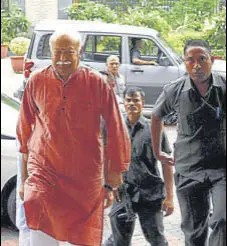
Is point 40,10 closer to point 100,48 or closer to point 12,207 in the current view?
point 100,48

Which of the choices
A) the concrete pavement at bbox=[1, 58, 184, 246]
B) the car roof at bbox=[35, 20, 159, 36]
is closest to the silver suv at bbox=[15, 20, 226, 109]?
the car roof at bbox=[35, 20, 159, 36]

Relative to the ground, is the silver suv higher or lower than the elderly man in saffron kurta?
higher

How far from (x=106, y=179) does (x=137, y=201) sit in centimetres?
14

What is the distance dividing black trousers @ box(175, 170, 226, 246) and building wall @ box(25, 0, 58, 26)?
2.30 ft

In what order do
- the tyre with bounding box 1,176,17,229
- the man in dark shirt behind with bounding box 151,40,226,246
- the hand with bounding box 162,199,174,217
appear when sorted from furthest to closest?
the tyre with bounding box 1,176,17,229
the hand with bounding box 162,199,174,217
the man in dark shirt behind with bounding box 151,40,226,246

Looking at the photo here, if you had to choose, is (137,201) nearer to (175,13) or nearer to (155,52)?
(155,52)

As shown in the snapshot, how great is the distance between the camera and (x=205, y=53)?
2094mm

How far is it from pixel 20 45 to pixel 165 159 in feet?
2.08

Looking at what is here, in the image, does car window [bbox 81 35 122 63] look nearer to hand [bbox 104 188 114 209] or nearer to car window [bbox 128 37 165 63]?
car window [bbox 128 37 165 63]

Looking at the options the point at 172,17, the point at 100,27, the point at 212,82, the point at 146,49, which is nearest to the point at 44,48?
the point at 100,27

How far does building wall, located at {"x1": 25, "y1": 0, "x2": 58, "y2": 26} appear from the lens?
2.24 m

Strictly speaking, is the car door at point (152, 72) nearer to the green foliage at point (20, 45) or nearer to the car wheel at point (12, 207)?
the green foliage at point (20, 45)

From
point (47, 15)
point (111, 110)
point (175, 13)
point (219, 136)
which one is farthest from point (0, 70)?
point (219, 136)

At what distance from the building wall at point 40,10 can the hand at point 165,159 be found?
594 millimetres
